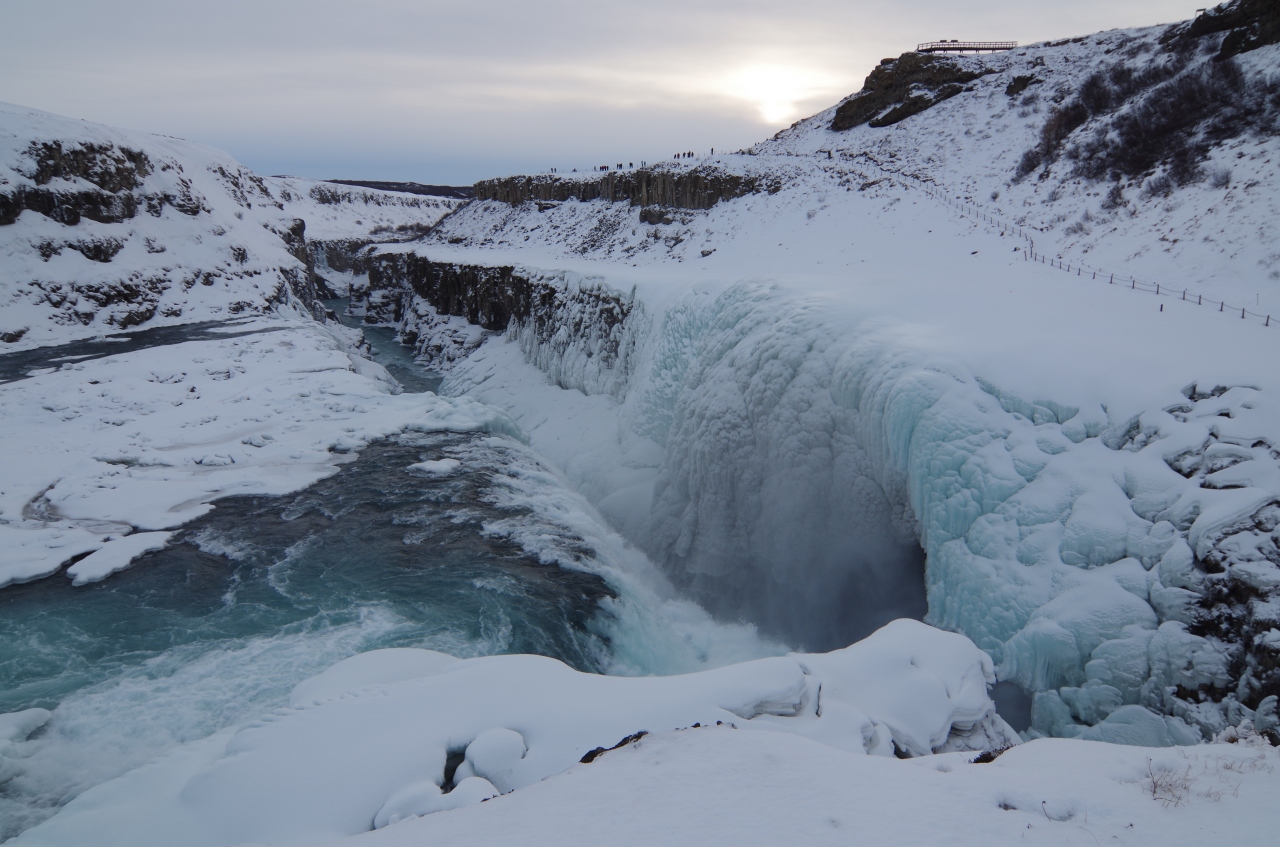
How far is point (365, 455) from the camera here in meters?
17.7

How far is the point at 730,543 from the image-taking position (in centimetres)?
1414

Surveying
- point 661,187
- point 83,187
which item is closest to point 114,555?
point 83,187

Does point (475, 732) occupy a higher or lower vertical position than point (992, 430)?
lower

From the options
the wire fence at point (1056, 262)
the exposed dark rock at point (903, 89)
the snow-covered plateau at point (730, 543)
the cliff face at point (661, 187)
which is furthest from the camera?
the exposed dark rock at point (903, 89)

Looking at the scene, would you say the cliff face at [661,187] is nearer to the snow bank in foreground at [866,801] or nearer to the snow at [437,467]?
the snow at [437,467]

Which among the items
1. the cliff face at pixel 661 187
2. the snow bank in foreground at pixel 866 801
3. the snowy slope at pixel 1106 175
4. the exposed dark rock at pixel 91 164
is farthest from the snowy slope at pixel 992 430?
the exposed dark rock at pixel 91 164

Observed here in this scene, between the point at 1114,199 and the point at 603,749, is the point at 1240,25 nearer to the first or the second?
the point at 1114,199

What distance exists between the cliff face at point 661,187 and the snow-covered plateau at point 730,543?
1109 centimetres

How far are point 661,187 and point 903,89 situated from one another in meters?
24.6

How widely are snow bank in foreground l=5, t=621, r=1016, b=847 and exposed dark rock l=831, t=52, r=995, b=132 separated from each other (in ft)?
169

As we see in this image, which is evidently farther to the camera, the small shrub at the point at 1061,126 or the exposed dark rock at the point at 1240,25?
the small shrub at the point at 1061,126

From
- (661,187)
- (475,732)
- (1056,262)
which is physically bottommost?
(475,732)

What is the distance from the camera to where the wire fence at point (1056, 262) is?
12.4m

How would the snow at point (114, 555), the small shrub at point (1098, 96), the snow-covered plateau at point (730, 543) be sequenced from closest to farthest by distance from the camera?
the snow-covered plateau at point (730, 543)
the snow at point (114, 555)
the small shrub at point (1098, 96)
